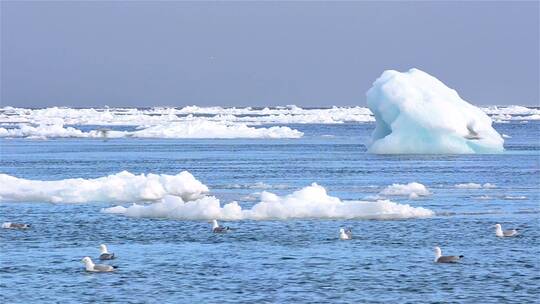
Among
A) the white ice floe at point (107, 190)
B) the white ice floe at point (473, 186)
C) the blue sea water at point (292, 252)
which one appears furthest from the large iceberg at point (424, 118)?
the white ice floe at point (107, 190)

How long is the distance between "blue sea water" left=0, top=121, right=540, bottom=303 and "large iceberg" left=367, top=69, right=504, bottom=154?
5.26 metres

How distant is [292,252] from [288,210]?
4897mm

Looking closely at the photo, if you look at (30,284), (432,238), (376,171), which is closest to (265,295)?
(30,284)

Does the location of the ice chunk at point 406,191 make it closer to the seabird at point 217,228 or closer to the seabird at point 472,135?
the seabird at point 217,228

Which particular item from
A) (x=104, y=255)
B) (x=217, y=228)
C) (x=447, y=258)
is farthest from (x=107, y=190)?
(x=447, y=258)

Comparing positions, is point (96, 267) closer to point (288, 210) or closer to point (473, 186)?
point (288, 210)

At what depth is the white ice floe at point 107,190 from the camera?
1303 inches

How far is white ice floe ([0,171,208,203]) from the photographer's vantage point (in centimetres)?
3309

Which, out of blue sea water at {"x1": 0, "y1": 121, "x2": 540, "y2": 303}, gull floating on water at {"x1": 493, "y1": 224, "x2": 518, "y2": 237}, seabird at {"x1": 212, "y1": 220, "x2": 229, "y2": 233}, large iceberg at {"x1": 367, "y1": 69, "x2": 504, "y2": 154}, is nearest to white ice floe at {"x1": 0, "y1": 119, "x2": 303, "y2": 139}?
large iceberg at {"x1": 367, "y1": 69, "x2": 504, "y2": 154}

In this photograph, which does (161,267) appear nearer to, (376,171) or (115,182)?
(115,182)

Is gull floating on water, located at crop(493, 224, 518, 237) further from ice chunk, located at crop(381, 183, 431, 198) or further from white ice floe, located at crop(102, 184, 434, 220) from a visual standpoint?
ice chunk, located at crop(381, 183, 431, 198)

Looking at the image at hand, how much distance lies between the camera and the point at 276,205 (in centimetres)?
2830

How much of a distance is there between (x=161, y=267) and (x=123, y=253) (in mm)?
2165

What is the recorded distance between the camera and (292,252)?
23.5 meters
